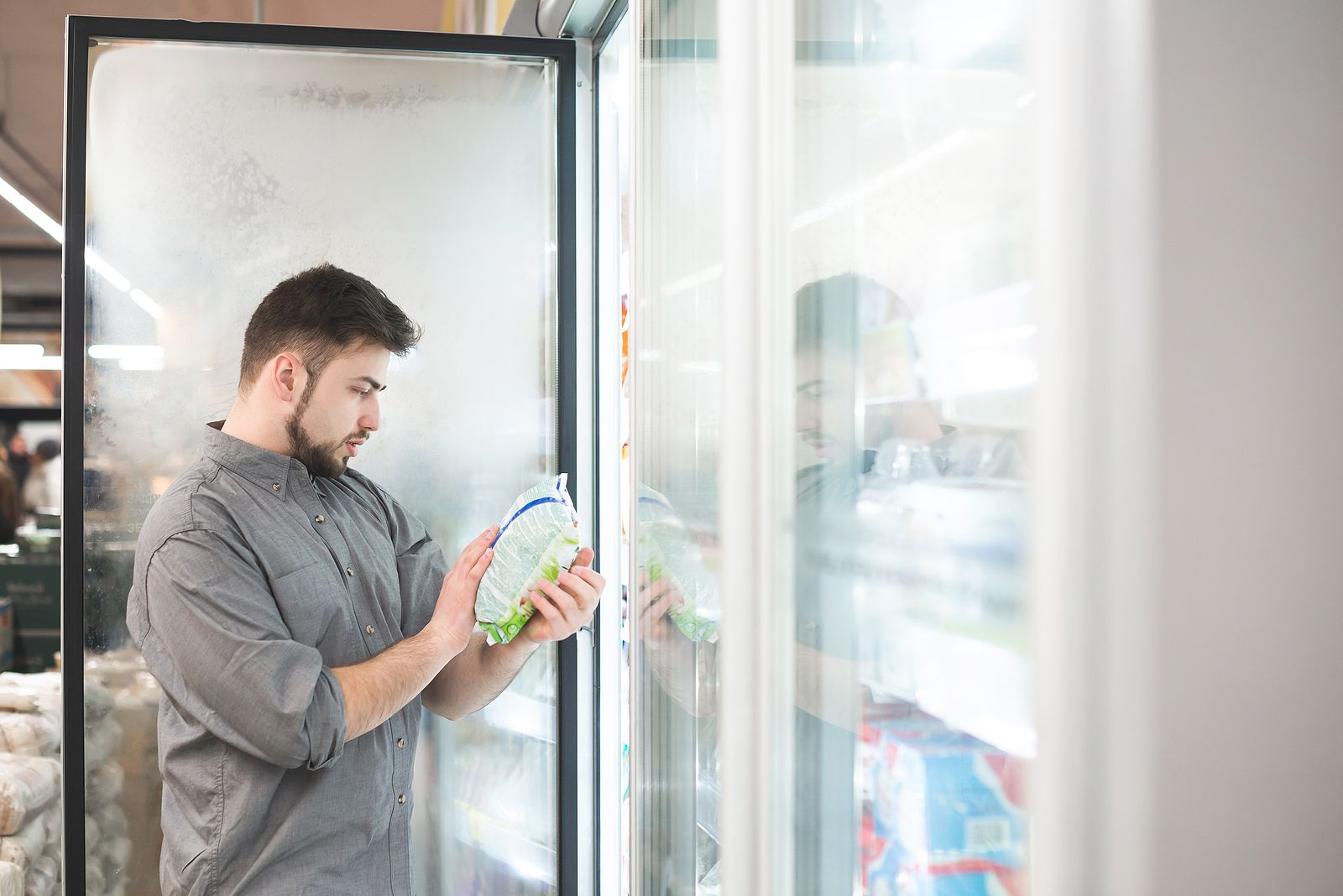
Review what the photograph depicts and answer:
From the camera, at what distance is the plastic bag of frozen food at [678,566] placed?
3.24 feet

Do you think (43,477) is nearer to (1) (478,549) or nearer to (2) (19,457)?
(2) (19,457)

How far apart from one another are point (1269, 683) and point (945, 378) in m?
0.23

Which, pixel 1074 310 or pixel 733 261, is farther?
pixel 733 261

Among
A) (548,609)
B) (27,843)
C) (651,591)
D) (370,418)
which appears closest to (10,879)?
(27,843)

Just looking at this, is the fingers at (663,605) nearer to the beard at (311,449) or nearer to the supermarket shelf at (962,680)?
the supermarket shelf at (962,680)

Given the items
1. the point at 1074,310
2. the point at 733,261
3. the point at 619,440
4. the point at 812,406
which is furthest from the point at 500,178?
the point at 1074,310

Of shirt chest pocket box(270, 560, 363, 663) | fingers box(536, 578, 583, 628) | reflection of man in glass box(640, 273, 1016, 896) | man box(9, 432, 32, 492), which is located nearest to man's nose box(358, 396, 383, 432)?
shirt chest pocket box(270, 560, 363, 663)

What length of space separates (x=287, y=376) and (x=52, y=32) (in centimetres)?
217

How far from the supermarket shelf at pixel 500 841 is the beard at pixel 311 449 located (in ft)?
2.67

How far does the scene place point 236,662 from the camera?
1309mm

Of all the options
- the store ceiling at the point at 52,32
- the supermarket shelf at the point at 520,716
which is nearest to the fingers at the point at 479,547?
the supermarket shelf at the point at 520,716

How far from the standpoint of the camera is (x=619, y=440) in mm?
1986

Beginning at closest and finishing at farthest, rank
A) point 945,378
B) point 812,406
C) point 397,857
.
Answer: point 945,378 → point 812,406 → point 397,857

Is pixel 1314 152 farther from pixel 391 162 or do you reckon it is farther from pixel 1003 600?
pixel 391 162
